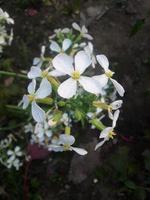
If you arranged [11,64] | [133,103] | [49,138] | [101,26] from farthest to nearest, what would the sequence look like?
1. [101,26]
2. [11,64]
3. [133,103]
4. [49,138]

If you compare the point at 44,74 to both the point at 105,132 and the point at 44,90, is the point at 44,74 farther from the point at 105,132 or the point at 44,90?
the point at 105,132

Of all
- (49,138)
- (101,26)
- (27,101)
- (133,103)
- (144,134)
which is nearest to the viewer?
(27,101)

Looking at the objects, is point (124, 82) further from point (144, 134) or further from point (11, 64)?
point (11, 64)

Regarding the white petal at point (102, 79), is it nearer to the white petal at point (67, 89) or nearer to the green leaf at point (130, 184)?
the white petal at point (67, 89)

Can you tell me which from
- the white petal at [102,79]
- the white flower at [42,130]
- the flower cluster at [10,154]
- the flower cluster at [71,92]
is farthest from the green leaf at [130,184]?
the white petal at [102,79]

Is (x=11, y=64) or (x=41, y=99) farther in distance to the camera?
(x=11, y=64)

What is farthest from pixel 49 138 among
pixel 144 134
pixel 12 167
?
pixel 144 134

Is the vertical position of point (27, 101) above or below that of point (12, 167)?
above

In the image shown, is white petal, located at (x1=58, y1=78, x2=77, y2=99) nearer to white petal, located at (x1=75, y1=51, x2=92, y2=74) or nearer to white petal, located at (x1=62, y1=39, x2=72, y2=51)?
white petal, located at (x1=75, y1=51, x2=92, y2=74)
